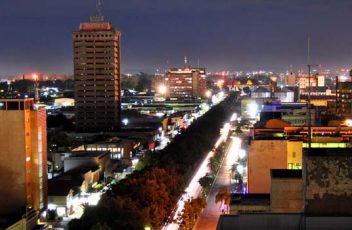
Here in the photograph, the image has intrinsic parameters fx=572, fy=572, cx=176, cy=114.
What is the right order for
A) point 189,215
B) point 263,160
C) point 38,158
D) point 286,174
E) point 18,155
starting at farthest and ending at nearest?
point 263,160
point 38,158
point 18,155
point 189,215
point 286,174

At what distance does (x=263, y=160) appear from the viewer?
2298 cm

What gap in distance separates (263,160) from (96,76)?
27.6 m

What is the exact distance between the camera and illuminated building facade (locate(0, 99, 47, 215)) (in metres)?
20.3

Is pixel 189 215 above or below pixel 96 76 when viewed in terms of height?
below

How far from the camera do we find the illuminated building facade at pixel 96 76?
157 feet

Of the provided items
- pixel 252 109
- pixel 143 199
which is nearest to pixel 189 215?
pixel 143 199

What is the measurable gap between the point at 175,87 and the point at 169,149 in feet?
210

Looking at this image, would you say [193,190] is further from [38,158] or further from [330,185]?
[330,185]

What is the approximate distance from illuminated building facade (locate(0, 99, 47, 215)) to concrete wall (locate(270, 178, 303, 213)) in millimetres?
9587

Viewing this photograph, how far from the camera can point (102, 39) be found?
48.1 m

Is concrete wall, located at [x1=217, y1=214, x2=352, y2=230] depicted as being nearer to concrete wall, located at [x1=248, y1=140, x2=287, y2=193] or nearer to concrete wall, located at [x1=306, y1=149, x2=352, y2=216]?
concrete wall, located at [x1=306, y1=149, x2=352, y2=216]

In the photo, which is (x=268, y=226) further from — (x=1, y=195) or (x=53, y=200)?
(x=53, y=200)

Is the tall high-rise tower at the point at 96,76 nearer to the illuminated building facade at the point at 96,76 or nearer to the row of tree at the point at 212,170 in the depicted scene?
the illuminated building facade at the point at 96,76

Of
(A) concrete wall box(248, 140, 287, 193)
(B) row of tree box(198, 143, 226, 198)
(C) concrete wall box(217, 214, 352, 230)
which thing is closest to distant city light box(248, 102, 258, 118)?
(B) row of tree box(198, 143, 226, 198)
